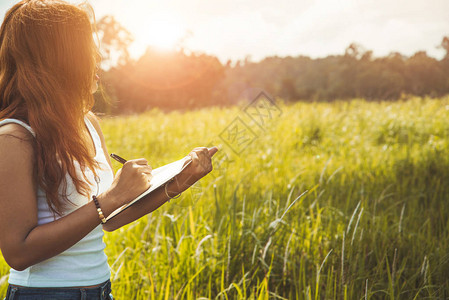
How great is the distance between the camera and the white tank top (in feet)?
2.91

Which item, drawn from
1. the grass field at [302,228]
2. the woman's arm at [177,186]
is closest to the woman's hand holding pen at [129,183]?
the woman's arm at [177,186]

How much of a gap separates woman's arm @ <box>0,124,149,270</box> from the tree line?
1589cm

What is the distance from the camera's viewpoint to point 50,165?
84cm

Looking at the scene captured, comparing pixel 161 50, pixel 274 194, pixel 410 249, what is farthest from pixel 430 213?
pixel 161 50

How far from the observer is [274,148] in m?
4.82

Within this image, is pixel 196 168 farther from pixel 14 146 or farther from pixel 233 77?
pixel 233 77

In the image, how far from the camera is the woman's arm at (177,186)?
1070 millimetres

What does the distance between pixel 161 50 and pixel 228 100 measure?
186 inches

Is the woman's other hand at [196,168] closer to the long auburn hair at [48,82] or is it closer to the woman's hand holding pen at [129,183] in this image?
the woman's hand holding pen at [129,183]

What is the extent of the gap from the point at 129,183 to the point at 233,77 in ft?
81.3

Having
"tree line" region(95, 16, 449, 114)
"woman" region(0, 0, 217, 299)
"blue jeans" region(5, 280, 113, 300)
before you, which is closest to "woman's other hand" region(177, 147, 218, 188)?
"woman" region(0, 0, 217, 299)

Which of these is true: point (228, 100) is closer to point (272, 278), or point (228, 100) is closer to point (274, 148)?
point (274, 148)

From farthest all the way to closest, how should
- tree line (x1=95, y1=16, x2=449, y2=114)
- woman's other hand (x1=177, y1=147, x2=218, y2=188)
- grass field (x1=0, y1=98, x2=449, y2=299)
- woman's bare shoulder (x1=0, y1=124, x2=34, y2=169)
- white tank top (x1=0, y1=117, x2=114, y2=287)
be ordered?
tree line (x1=95, y1=16, x2=449, y2=114) → grass field (x1=0, y1=98, x2=449, y2=299) → woman's other hand (x1=177, y1=147, x2=218, y2=188) → white tank top (x1=0, y1=117, x2=114, y2=287) → woman's bare shoulder (x1=0, y1=124, x2=34, y2=169)

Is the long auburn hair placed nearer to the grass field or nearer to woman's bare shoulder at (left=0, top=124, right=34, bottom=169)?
woman's bare shoulder at (left=0, top=124, right=34, bottom=169)
